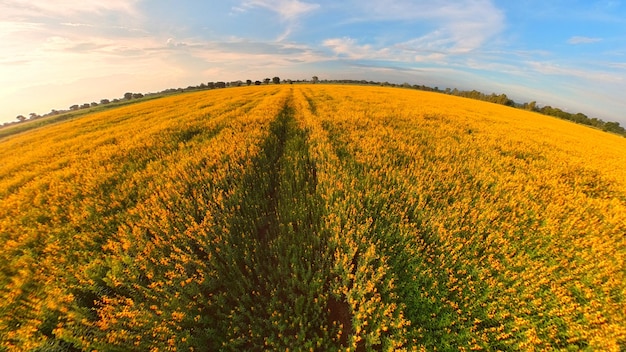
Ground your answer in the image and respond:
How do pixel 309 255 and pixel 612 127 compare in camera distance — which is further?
pixel 612 127

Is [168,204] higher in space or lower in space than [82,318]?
higher

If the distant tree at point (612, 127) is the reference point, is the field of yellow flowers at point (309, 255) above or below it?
below

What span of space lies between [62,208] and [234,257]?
4772 millimetres

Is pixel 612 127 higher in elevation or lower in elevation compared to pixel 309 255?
higher

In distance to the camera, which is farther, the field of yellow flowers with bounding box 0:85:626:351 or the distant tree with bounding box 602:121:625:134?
the distant tree with bounding box 602:121:625:134

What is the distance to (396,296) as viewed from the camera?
381 cm

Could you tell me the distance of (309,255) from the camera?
477 centimetres

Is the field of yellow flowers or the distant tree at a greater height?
the distant tree

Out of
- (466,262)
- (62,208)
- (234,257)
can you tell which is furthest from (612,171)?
(62,208)

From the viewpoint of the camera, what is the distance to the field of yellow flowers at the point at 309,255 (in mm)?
3496

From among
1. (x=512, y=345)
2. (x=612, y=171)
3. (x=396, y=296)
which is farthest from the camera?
(x=612, y=171)

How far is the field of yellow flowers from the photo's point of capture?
11.5ft

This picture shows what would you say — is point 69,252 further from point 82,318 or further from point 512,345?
point 512,345

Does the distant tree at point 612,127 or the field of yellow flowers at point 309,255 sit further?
the distant tree at point 612,127
